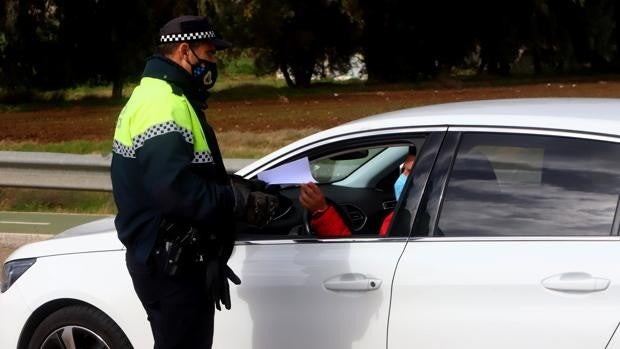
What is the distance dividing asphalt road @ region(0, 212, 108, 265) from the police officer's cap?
5.03 metres

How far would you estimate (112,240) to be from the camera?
462cm

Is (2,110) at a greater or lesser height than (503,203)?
lesser

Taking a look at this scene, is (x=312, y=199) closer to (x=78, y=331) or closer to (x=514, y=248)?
(x=514, y=248)

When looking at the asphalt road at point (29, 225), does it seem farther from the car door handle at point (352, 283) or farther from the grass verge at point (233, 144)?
the car door handle at point (352, 283)

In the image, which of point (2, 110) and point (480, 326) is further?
point (2, 110)

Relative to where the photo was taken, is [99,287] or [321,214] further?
[99,287]

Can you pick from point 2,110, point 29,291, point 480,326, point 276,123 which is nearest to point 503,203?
point 480,326

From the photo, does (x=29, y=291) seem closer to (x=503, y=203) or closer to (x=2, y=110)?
(x=503, y=203)

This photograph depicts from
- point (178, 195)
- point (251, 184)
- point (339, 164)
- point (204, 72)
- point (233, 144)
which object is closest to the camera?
point (178, 195)

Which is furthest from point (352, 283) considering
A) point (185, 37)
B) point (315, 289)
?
point (185, 37)

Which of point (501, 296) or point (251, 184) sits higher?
point (251, 184)

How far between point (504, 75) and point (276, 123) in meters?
26.2

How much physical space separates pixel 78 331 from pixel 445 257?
186 cm

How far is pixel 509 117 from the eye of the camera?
3.96 meters
